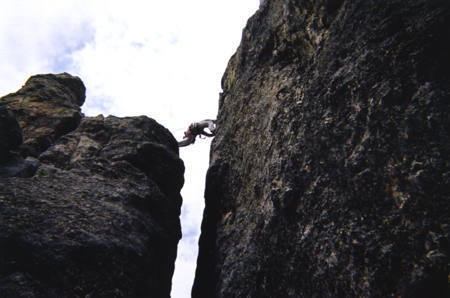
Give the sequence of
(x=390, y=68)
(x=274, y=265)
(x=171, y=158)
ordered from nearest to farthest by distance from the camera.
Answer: (x=390, y=68)
(x=274, y=265)
(x=171, y=158)

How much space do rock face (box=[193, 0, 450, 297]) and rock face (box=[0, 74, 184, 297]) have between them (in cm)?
236

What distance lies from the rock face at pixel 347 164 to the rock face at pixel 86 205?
7.75 feet

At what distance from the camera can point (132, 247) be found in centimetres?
824

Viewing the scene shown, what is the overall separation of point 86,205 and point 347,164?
6.41m

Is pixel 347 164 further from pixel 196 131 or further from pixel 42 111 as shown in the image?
pixel 196 131

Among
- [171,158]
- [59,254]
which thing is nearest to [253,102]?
[171,158]

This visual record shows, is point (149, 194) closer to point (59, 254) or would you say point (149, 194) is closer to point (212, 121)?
point (59, 254)

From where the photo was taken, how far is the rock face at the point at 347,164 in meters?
4.61

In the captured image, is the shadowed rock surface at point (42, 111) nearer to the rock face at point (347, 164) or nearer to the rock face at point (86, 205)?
the rock face at point (86, 205)

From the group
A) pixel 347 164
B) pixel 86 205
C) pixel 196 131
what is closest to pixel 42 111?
pixel 86 205

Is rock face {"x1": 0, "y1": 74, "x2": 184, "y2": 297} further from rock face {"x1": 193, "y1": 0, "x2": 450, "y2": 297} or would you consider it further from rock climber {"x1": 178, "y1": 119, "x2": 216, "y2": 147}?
Answer: rock climber {"x1": 178, "y1": 119, "x2": 216, "y2": 147}

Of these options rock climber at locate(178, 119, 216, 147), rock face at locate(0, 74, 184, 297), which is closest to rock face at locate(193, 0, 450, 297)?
rock face at locate(0, 74, 184, 297)

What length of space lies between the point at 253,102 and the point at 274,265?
19.1 feet

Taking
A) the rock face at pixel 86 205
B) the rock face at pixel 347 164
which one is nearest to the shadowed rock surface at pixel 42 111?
the rock face at pixel 86 205
